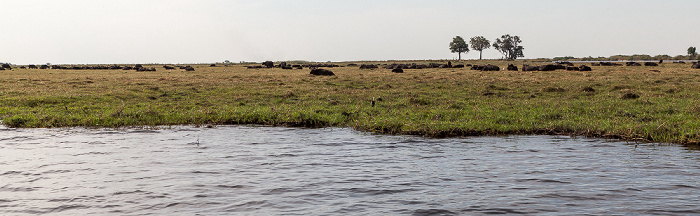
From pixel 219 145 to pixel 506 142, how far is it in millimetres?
7659

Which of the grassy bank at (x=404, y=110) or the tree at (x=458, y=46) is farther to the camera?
the tree at (x=458, y=46)

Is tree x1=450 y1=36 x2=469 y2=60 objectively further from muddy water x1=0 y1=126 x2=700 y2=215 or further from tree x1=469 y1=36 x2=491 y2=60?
muddy water x1=0 y1=126 x2=700 y2=215

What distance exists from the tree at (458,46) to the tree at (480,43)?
14.6 ft

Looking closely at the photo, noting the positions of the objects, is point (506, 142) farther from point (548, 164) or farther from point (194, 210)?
point (194, 210)

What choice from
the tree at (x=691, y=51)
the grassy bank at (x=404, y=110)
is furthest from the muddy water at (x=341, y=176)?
the tree at (x=691, y=51)

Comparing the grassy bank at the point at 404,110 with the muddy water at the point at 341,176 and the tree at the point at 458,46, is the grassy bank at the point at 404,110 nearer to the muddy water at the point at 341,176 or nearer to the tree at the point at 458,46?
the muddy water at the point at 341,176

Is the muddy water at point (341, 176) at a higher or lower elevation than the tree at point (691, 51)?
lower

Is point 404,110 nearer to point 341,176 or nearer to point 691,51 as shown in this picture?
point 341,176

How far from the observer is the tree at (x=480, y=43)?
557ft

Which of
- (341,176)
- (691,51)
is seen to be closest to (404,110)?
(341,176)

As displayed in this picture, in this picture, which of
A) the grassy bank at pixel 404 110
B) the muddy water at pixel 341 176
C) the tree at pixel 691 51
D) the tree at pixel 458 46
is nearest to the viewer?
the muddy water at pixel 341 176

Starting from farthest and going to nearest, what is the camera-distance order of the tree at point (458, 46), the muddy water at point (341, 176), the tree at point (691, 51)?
the tree at point (458, 46) → the tree at point (691, 51) → the muddy water at point (341, 176)

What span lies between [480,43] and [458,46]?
27.7 feet

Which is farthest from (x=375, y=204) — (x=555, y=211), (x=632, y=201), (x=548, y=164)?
(x=548, y=164)
